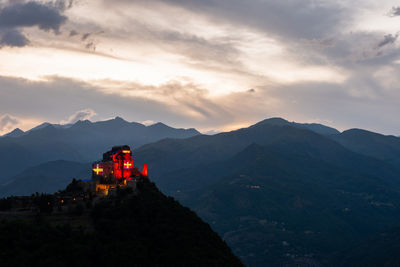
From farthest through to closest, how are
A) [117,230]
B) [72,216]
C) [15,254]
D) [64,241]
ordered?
[72,216], [117,230], [64,241], [15,254]

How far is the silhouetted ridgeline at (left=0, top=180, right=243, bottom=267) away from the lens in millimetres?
105562

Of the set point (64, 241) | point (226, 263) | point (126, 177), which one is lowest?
point (226, 263)

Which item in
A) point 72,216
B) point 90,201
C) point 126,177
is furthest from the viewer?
point 126,177

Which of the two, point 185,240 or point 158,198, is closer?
point 185,240

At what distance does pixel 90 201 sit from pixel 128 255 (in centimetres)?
3771

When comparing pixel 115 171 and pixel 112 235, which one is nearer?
pixel 112 235

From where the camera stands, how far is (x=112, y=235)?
119312mm

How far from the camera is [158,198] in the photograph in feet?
495

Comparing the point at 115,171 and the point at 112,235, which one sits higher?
the point at 115,171

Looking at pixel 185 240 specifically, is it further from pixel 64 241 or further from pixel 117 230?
pixel 64 241

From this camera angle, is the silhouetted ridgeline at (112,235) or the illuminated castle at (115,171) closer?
the silhouetted ridgeline at (112,235)

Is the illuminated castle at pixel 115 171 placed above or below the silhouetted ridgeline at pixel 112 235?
above

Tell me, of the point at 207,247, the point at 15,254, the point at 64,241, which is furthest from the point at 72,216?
the point at 207,247

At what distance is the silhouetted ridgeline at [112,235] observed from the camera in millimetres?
105562
